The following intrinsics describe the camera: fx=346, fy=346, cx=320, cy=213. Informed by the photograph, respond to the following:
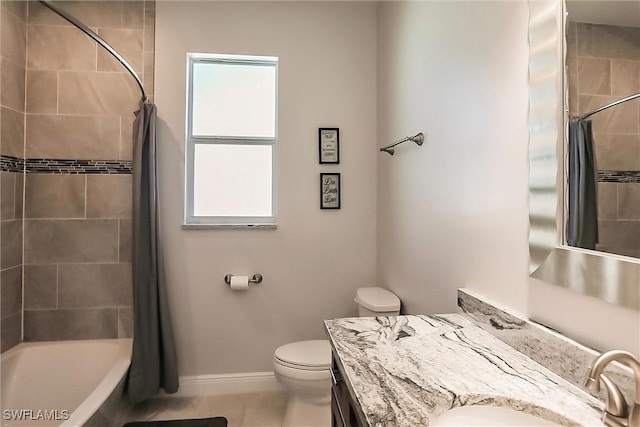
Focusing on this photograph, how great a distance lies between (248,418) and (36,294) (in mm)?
1600

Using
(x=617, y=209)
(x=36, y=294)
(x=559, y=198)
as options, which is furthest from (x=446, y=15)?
(x=36, y=294)

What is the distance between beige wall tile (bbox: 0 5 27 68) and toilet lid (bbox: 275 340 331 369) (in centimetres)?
239

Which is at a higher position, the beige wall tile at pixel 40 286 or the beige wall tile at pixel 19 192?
the beige wall tile at pixel 19 192

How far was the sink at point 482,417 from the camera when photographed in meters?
0.75

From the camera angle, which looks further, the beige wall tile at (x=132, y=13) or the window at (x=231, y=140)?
the window at (x=231, y=140)

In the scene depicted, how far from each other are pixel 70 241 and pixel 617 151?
9.13 feet

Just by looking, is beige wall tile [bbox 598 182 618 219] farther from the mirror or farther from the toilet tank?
the toilet tank

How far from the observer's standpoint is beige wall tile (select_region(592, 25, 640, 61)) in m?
0.75

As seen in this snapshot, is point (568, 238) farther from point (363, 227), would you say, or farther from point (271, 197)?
point (271, 197)

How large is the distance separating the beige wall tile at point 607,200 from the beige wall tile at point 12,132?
9.23ft

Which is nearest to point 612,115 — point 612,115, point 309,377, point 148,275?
point 612,115

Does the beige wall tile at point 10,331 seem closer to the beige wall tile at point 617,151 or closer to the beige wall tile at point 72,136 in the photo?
the beige wall tile at point 72,136

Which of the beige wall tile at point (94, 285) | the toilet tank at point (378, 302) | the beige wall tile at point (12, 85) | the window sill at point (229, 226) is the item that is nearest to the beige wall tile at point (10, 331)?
the beige wall tile at point (94, 285)

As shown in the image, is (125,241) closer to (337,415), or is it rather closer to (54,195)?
(54,195)
